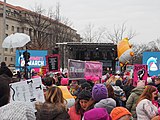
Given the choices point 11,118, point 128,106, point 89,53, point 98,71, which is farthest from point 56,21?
point 11,118

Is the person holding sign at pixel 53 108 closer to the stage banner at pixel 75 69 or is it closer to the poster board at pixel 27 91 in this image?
the poster board at pixel 27 91

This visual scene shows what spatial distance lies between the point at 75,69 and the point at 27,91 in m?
6.62

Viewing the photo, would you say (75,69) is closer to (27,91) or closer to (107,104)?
(27,91)

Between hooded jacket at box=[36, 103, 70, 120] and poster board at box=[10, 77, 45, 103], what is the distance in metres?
0.97

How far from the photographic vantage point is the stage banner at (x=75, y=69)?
1230 centimetres

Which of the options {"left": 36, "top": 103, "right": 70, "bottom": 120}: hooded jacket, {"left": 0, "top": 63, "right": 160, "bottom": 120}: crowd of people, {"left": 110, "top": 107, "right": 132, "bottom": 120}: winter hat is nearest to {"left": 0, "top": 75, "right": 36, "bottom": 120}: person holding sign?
{"left": 0, "top": 63, "right": 160, "bottom": 120}: crowd of people

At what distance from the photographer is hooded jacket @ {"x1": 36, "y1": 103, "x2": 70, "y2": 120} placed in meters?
4.82

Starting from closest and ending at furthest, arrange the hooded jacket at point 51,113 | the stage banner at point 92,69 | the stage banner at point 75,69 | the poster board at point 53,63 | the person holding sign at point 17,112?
the person holding sign at point 17,112, the hooded jacket at point 51,113, the stage banner at point 75,69, the stage banner at point 92,69, the poster board at point 53,63

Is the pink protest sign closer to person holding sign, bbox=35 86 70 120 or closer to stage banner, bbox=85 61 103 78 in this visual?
stage banner, bbox=85 61 103 78

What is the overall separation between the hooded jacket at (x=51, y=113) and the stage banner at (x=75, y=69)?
7145 millimetres

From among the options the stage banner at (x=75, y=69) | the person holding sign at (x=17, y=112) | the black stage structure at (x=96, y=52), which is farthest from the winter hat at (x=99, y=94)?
the black stage structure at (x=96, y=52)

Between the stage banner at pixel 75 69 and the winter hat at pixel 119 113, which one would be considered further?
the stage banner at pixel 75 69

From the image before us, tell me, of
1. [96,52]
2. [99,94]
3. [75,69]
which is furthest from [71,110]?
[96,52]

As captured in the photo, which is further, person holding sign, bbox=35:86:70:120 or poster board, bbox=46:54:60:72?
poster board, bbox=46:54:60:72
